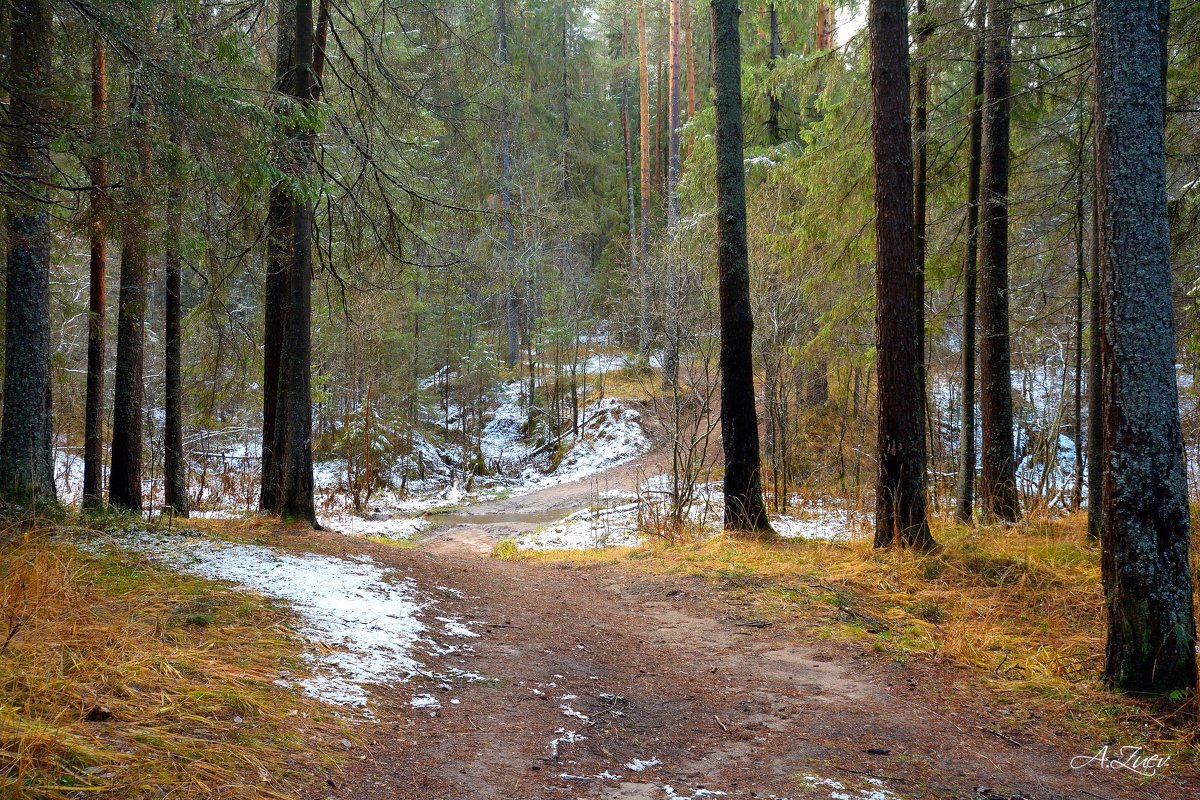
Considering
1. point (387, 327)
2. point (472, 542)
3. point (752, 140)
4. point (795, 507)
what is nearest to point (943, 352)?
point (752, 140)

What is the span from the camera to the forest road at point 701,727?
288 centimetres

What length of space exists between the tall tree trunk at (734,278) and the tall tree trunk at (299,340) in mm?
4778

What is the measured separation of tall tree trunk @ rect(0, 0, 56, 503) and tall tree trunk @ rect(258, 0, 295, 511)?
232 centimetres

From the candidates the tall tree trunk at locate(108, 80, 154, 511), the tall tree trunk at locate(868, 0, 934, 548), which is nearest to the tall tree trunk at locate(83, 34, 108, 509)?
the tall tree trunk at locate(108, 80, 154, 511)

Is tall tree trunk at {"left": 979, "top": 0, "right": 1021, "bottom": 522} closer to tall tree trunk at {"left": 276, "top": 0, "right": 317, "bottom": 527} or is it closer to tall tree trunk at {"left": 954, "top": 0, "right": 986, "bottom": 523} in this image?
tall tree trunk at {"left": 954, "top": 0, "right": 986, "bottom": 523}

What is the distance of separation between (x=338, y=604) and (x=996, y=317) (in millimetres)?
8063

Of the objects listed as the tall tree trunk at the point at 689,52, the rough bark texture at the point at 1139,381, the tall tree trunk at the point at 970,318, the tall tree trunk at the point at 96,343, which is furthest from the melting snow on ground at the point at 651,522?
the tall tree trunk at the point at 689,52

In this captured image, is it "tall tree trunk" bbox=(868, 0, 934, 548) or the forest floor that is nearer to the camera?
the forest floor

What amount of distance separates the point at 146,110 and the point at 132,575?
9.93 ft

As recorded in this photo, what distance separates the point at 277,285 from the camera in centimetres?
859

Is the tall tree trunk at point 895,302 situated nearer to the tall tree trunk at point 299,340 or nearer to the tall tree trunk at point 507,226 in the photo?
the tall tree trunk at point 299,340

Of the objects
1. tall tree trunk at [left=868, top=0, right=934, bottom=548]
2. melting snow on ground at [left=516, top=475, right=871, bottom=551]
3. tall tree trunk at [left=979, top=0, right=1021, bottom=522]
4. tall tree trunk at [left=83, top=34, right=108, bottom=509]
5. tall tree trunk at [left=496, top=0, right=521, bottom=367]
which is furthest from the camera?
tall tree trunk at [left=496, top=0, right=521, bottom=367]

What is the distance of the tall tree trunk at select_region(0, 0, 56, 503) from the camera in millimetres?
4918
